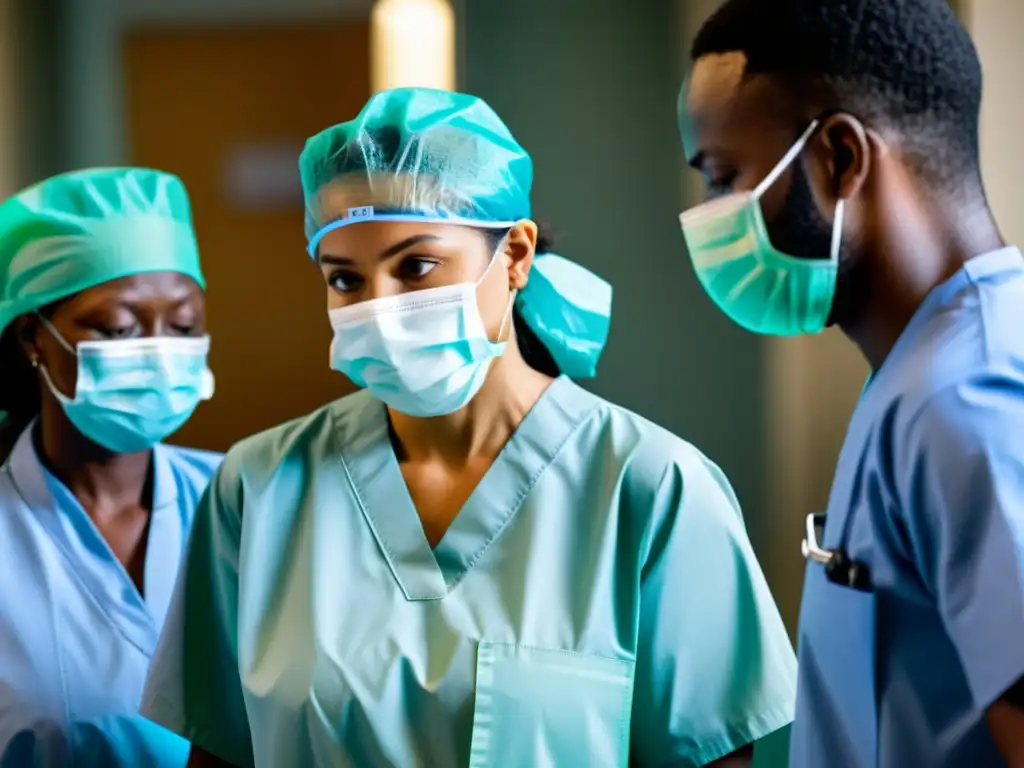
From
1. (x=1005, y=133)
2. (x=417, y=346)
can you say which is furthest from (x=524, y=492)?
(x=1005, y=133)

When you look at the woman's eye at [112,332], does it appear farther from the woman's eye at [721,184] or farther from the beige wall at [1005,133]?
the beige wall at [1005,133]

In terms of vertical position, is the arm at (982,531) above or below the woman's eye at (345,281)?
below

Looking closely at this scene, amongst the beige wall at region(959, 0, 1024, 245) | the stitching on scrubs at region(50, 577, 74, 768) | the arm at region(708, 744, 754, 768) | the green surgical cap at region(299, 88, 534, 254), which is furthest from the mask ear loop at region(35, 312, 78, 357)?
the beige wall at region(959, 0, 1024, 245)

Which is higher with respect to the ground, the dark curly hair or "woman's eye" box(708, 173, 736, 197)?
the dark curly hair

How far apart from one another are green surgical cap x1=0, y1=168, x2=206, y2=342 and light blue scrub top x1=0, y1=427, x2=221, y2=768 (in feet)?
0.78

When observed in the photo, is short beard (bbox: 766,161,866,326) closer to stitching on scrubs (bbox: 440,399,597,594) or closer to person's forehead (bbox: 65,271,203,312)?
stitching on scrubs (bbox: 440,399,597,594)

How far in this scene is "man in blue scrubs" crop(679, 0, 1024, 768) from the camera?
2.33 ft

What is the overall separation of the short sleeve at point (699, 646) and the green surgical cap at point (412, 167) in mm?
369

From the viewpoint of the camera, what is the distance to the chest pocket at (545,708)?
100 centimetres

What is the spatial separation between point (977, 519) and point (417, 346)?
0.59 m

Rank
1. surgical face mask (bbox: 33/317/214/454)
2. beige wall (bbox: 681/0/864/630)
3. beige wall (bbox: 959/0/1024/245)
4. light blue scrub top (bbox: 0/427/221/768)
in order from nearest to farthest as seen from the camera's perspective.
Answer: light blue scrub top (bbox: 0/427/221/768), surgical face mask (bbox: 33/317/214/454), beige wall (bbox: 959/0/1024/245), beige wall (bbox: 681/0/864/630)

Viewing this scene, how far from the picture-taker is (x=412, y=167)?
1095 mm

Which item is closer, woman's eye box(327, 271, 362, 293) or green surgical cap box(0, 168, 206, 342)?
woman's eye box(327, 271, 362, 293)

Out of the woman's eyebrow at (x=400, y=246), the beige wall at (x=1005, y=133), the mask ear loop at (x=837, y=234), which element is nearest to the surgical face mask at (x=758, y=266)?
the mask ear loop at (x=837, y=234)
